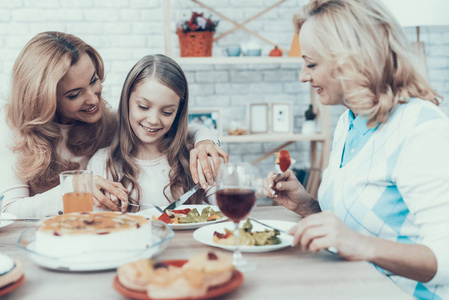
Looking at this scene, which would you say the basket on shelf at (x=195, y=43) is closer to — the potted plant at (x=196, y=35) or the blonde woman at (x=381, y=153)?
the potted plant at (x=196, y=35)

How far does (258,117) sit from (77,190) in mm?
2592

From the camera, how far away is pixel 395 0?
3.07 meters

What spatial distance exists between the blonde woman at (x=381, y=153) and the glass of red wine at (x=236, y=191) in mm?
123

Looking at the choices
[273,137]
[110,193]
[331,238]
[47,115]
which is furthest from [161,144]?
[273,137]

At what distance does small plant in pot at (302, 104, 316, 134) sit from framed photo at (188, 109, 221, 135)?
0.67 meters

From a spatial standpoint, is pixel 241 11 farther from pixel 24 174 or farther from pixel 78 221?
pixel 78 221

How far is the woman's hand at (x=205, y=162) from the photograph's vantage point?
1.69 meters

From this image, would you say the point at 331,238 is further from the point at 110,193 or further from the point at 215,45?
the point at 215,45

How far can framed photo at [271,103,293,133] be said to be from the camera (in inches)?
148

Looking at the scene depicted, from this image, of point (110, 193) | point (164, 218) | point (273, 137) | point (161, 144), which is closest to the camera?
point (164, 218)

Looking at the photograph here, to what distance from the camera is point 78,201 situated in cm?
134

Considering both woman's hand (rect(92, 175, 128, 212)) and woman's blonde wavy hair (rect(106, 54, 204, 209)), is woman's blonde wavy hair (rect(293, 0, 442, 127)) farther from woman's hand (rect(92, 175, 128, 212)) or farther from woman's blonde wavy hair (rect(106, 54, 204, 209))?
woman's blonde wavy hair (rect(106, 54, 204, 209))

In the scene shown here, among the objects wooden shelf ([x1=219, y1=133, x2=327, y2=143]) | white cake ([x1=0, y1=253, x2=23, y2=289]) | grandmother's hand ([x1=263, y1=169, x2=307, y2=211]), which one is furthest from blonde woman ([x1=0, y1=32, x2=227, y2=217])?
wooden shelf ([x1=219, y1=133, x2=327, y2=143])

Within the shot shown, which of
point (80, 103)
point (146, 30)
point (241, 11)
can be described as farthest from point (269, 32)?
point (80, 103)
